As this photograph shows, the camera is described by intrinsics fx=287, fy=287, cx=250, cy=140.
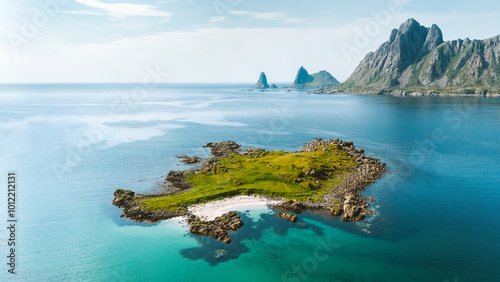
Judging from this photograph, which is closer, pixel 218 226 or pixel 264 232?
pixel 264 232

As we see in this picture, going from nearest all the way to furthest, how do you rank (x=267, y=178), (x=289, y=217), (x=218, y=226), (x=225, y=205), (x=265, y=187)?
(x=218, y=226) → (x=289, y=217) → (x=225, y=205) → (x=265, y=187) → (x=267, y=178)

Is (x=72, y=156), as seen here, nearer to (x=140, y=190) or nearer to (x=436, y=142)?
(x=140, y=190)

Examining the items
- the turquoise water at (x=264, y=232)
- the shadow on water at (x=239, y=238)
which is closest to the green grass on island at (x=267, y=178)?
the turquoise water at (x=264, y=232)

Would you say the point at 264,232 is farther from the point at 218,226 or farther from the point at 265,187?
the point at 265,187

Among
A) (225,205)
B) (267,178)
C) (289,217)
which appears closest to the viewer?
(289,217)

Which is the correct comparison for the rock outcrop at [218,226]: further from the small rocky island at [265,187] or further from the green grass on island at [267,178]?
the green grass on island at [267,178]

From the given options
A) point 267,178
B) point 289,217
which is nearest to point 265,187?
point 267,178
